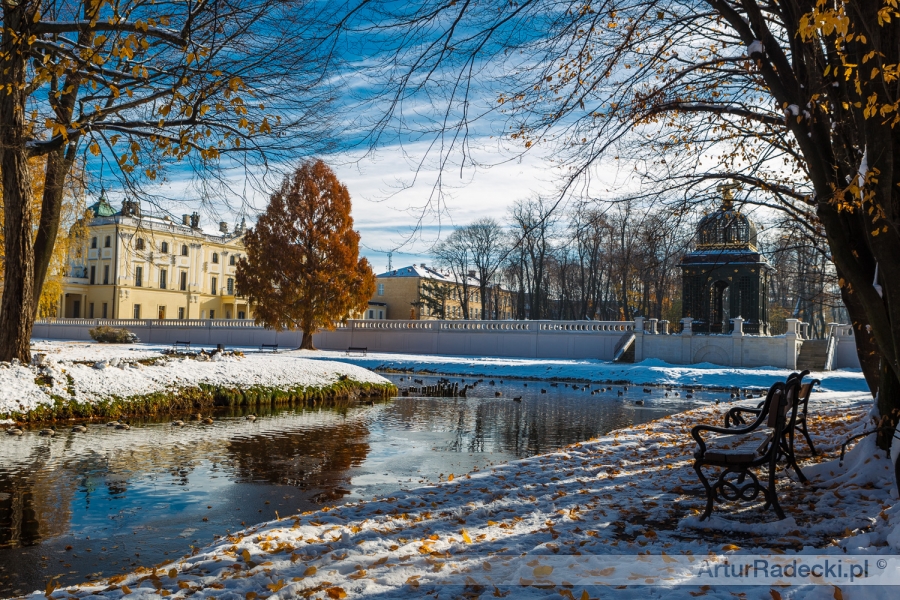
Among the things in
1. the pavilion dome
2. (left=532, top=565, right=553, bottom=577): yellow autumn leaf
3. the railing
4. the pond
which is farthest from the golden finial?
the railing

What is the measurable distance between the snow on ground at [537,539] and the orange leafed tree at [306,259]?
3371cm

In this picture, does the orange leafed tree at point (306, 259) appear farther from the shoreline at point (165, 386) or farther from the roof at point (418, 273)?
the roof at point (418, 273)

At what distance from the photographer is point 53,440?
Answer: 35.6 ft

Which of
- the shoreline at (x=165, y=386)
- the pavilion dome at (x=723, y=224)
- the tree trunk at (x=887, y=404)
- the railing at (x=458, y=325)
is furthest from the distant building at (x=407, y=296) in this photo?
the tree trunk at (x=887, y=404)

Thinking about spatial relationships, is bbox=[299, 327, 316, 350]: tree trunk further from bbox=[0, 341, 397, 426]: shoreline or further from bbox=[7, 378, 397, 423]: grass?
bbox=[7, 378, 397, 423]: grass

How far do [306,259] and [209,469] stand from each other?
3249cm

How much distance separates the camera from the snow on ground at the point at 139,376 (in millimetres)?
12906

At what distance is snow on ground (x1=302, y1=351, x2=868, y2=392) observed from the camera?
86.2ft

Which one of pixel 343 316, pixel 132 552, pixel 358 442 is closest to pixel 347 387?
pixel 358 442

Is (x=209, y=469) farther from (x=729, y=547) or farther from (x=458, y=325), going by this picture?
(x=458, y=325)

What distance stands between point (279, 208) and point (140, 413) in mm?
27555

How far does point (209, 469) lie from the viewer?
9.19 meters

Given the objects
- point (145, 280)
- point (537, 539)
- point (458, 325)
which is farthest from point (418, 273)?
point (537, 539)

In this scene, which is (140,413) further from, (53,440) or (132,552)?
(132,552)
